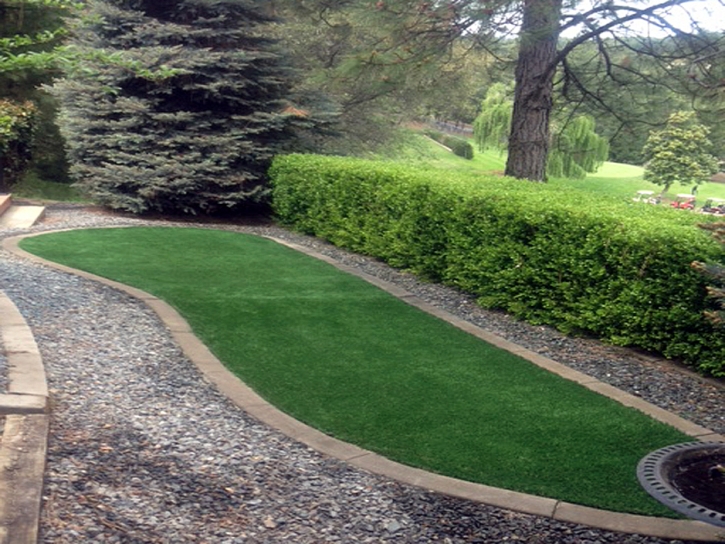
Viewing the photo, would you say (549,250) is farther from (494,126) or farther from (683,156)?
(683,156)

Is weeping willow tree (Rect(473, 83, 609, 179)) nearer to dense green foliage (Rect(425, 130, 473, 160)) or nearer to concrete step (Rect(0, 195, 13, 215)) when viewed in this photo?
dense green foliage (Rect(425, 130, 473, 160))

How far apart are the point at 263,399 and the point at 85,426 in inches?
43.7

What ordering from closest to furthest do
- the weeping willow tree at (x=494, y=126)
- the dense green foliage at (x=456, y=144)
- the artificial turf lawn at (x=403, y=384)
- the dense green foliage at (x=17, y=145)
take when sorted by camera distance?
the artificial turf lawn at (x=403, y=384), the dense green foliage at (x=17, y=145), the weeping willow tree at (x=494, y=126), the dense green foliage at (x=456, y=144)

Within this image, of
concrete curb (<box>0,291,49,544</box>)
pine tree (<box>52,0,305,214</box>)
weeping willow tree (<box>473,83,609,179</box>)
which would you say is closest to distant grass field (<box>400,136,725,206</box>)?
weeping willow tree (<box>473,83,609,179</box>)

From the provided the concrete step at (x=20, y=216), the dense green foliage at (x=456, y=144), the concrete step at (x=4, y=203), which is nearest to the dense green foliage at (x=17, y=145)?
the concrete step at (x=4, y=203)

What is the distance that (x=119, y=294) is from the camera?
6902 mm

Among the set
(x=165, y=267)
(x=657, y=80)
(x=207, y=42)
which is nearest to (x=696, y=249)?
(x=165, y=267)

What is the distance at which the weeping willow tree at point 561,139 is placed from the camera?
1462 cm

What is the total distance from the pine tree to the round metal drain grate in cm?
951

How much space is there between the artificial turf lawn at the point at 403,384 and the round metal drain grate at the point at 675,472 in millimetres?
59

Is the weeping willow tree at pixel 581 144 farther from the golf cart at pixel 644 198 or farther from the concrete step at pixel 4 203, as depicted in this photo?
the concrete step at pixel 4 203

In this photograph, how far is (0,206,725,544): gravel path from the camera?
10.3 ft

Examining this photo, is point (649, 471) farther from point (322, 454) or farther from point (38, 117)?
point (38, 117)

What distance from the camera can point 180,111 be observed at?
1262 centimetres
